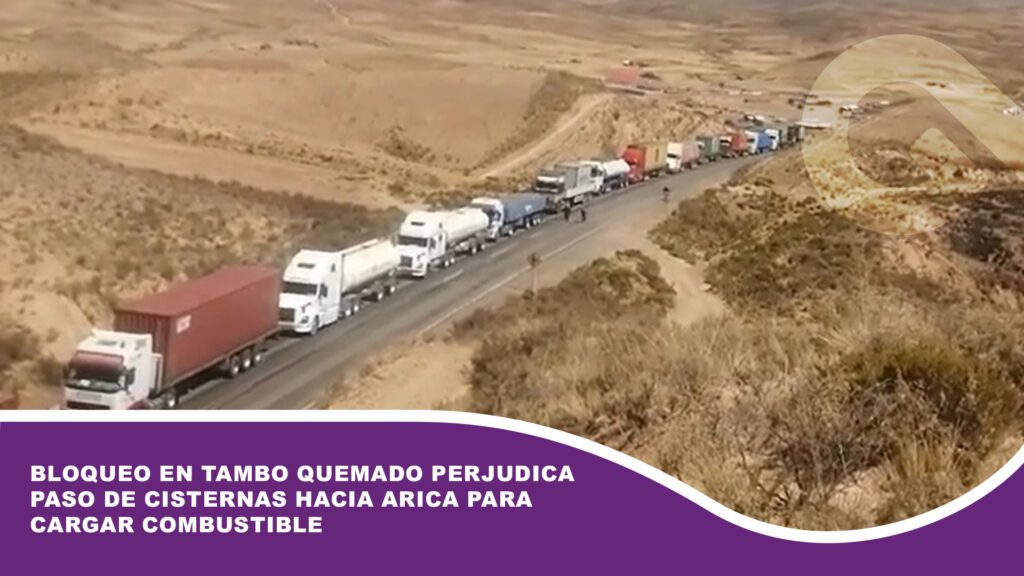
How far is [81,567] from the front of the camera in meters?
3.32

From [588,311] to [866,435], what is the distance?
0.88 m

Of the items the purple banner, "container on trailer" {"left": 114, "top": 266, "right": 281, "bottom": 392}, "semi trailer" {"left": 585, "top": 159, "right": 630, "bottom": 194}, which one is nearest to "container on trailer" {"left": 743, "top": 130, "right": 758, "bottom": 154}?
"semi trailer" {"left": 585, "top": 159, "right": 630, "bottom": 194}

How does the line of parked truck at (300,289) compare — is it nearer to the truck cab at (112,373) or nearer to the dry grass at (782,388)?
the truck cab at (112,373)

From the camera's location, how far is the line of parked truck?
3342 millimetres

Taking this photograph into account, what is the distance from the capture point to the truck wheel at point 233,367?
3463mm

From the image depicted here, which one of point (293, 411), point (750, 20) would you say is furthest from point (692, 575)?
point (750, 20)

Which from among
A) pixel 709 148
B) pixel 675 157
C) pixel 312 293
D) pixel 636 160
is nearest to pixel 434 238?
pixel 312 293

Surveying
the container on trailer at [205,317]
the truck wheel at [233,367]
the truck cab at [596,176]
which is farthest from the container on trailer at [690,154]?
the truck wheel at [233,367]

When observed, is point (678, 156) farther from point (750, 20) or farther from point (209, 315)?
point (209, 315)

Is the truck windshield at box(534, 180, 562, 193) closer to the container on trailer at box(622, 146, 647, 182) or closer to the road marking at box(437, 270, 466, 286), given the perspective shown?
the container on trailer at box(622, 146, 647, 182)

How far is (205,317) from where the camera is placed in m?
3.44

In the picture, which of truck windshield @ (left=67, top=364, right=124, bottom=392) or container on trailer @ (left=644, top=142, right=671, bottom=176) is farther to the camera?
container on trailer @ (left=644, top=142, right=671, bottom=176)

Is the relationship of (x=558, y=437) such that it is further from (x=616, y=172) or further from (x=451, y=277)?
(x=616, y=172)

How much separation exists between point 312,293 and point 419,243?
Answer: 34 cm
